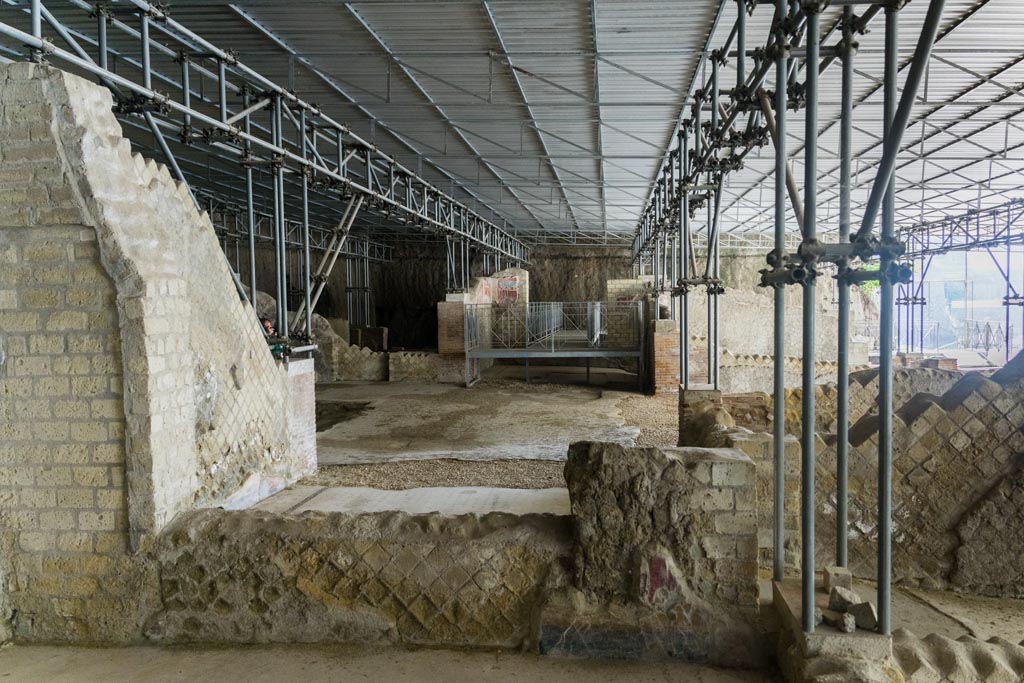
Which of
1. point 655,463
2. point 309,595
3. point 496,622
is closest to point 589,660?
point 496,622

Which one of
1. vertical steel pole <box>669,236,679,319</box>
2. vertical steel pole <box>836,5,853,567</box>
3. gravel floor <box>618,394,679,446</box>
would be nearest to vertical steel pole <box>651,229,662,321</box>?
vertical steel pole <box>669,236,679,319</box>

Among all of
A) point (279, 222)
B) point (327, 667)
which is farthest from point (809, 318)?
point (279, 222)

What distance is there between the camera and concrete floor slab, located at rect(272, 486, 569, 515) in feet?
23.7

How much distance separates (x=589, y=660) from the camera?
15.6 feet

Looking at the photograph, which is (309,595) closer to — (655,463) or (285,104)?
(655,463)

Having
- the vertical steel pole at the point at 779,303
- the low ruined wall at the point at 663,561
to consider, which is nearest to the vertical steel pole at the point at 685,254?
the vertical steel pole at the point at 779,303

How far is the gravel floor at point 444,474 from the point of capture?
9.38 meters

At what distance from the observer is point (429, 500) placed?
7668mm

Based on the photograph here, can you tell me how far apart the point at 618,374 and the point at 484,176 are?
815 cm

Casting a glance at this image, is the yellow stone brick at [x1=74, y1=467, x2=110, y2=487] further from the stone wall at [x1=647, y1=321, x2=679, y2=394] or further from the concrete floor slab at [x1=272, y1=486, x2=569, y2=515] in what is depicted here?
the stone wall at [x1=647, y1=321, x2=679, y2=394]

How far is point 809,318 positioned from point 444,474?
6795mm

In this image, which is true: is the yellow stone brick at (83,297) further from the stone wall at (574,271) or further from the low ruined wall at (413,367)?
the stone wall at (574,271)

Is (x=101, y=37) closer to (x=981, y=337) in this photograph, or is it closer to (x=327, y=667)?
(x=327, y=667)

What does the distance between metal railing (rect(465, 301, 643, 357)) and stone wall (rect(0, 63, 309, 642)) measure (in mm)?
15315
